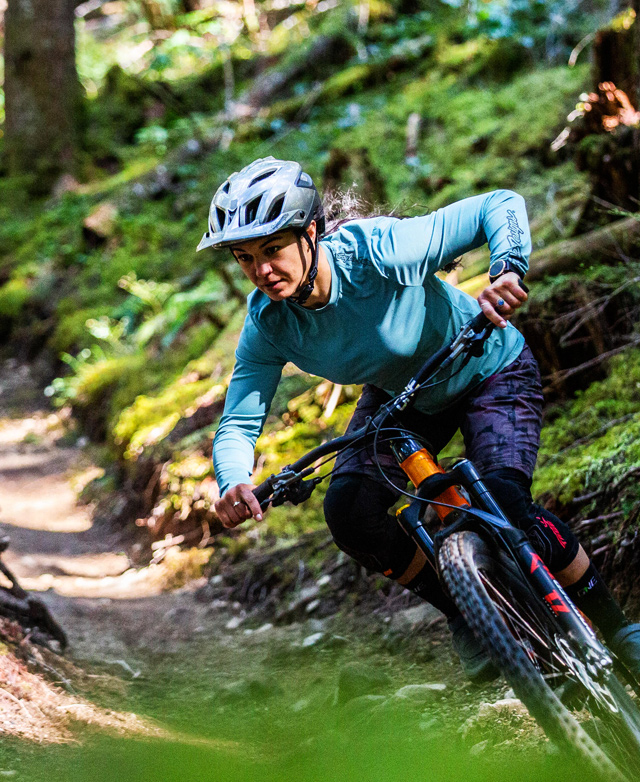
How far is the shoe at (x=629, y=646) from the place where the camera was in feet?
8.91

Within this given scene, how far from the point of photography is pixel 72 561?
698cm

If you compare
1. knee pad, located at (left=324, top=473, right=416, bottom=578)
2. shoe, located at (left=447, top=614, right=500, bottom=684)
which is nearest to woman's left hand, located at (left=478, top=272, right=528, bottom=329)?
knee pad, located at (left=324, top=473, right=416, bottom=578)

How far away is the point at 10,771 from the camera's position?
105 inches

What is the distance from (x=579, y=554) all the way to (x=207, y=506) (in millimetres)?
4037

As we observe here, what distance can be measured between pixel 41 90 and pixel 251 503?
14.9 m

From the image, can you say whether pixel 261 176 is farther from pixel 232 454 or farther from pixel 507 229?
pixel 232 454

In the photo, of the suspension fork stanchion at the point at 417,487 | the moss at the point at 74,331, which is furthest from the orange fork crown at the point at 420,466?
the moss at the point at 74,331

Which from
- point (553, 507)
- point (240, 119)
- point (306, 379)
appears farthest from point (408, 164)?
point (553, 507)

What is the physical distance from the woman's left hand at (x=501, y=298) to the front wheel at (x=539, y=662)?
74cm

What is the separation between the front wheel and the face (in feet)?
3.60

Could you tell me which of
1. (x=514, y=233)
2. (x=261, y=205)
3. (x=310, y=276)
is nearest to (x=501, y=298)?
(x=514, y=233)

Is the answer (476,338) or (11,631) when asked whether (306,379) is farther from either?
(476,338)

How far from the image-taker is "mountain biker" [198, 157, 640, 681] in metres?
2.84

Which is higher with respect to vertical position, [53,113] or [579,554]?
[53,113]
